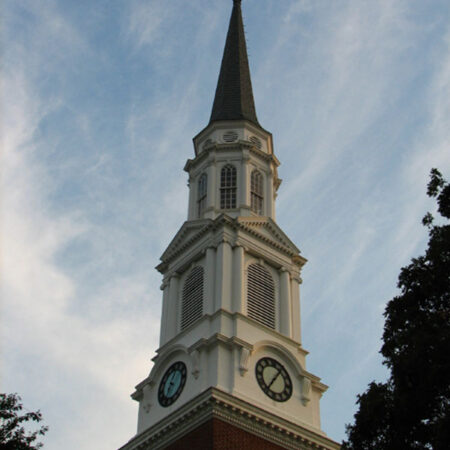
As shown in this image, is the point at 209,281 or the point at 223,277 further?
the point at 209,281

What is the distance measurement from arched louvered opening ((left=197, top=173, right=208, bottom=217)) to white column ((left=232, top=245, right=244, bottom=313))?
5.58 m

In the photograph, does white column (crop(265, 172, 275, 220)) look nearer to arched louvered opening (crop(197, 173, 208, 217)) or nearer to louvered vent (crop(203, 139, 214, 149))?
arched louvered opening (crop(197, 173, 208, 217))

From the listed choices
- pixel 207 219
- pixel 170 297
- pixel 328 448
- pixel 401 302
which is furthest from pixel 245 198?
pixel 401 302

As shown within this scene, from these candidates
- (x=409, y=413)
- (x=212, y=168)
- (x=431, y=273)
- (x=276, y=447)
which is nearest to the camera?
(x=409, y=413)

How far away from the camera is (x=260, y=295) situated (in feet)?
143

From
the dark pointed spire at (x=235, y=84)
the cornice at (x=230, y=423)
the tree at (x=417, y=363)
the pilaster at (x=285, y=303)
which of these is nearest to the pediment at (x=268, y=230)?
the pilaster at (x=285, y=303)

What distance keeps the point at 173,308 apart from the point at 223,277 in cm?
377

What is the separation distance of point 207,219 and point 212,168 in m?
5.06

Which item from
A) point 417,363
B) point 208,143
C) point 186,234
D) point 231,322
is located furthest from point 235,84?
point 417,363

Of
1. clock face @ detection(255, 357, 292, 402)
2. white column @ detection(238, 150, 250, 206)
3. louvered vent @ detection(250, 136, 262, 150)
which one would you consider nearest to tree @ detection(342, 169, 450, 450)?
clock face @ detection(255, 357, 292, 402)

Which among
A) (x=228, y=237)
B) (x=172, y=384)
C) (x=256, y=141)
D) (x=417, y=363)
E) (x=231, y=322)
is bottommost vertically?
(x=417, y=363)

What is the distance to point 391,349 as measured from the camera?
22547 millimetres

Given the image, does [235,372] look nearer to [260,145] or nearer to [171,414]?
[171,414]

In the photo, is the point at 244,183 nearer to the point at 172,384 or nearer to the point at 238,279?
the point at 238,279
